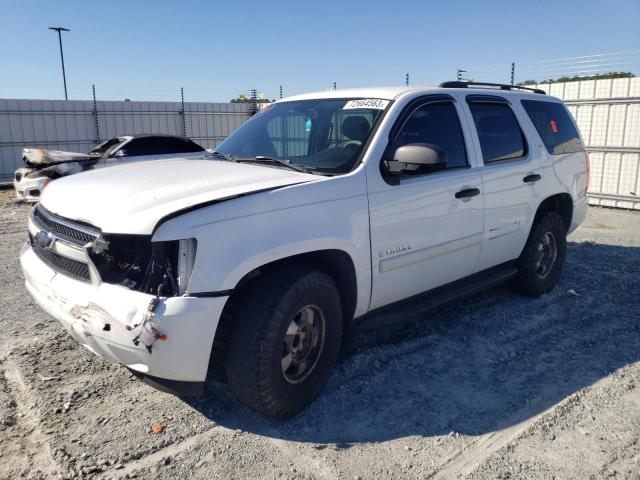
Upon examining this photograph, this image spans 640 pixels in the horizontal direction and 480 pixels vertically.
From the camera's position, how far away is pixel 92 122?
56.6 ft

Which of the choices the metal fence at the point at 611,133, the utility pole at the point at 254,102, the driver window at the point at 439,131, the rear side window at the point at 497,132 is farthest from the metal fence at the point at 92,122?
the driver window at the point at 439,131

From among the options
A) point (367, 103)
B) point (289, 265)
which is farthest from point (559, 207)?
point (289, 265)

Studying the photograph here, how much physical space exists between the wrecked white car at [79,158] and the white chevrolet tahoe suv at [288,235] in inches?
175

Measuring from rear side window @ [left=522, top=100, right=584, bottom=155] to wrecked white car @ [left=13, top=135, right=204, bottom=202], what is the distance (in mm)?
4599

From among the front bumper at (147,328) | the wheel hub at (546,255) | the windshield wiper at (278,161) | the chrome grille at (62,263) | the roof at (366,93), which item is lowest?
the wheel hub at (546,255)

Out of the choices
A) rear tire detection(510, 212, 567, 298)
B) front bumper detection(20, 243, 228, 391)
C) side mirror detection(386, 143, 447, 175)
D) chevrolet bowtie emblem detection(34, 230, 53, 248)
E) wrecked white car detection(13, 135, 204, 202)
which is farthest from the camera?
wrecked white car detection(13, 135, 204, 202)

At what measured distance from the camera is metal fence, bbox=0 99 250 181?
15977 millimetres

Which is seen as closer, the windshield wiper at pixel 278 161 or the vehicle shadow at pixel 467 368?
the vehicle shadow at pixel 467 368

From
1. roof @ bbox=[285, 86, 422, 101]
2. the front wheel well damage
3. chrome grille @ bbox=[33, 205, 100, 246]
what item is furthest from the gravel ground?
roof @ bbox=[285, 86, 422, 101]

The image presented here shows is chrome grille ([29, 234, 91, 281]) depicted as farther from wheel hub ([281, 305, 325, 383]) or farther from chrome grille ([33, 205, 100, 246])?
wheel hub ([281, 305, 325, 383])

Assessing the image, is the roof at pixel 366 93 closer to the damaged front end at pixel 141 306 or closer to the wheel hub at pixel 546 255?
the damaged front end at pixel 141 306

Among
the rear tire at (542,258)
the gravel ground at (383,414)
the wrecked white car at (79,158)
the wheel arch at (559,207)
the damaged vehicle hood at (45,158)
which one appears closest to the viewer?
the gravel ground at (383,414)

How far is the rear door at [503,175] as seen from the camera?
4445 millimetres

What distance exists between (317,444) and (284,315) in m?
Result: 0.76
